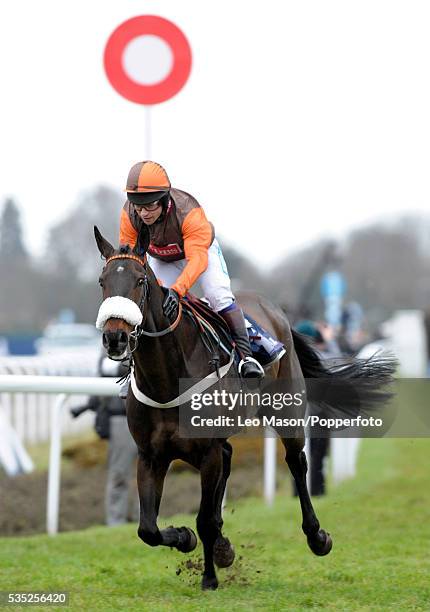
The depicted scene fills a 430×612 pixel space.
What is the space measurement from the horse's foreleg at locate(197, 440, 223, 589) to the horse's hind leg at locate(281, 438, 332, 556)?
24.0 inches

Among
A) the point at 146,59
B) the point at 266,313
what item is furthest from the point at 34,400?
the point at 266,313

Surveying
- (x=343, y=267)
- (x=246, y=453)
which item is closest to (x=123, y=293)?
(x=246, y=453)

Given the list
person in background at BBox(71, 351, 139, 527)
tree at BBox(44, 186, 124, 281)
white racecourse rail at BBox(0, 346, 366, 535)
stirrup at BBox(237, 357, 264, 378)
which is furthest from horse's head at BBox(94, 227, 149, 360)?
tree at BBox(44, 186, 124, 281)

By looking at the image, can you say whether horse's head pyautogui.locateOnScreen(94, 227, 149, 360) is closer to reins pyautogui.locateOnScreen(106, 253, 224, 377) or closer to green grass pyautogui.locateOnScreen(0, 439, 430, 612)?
reins pyautogui.locateOnScreen(106, 253, 224, 377)

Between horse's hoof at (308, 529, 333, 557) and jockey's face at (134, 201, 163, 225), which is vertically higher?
jockey's face at (134, 201, 163, 225)

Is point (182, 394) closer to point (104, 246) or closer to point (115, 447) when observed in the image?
point (104, 246)

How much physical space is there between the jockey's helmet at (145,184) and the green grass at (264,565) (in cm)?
192

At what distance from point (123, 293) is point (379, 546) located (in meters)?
3.04

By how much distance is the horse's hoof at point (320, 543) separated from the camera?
6.03 meters

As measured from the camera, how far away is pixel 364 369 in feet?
22.1

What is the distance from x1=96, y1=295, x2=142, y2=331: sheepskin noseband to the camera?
4645 millimetres

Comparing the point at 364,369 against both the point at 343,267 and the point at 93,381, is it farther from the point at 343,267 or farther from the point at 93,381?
the point at 343,267

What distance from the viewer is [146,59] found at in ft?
22.9

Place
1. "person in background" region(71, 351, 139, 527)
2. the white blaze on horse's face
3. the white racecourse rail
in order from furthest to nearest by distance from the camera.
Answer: "person in background" region(71, 351, 139, 527)
the white racecourse rail
the white blaze on horse's face
